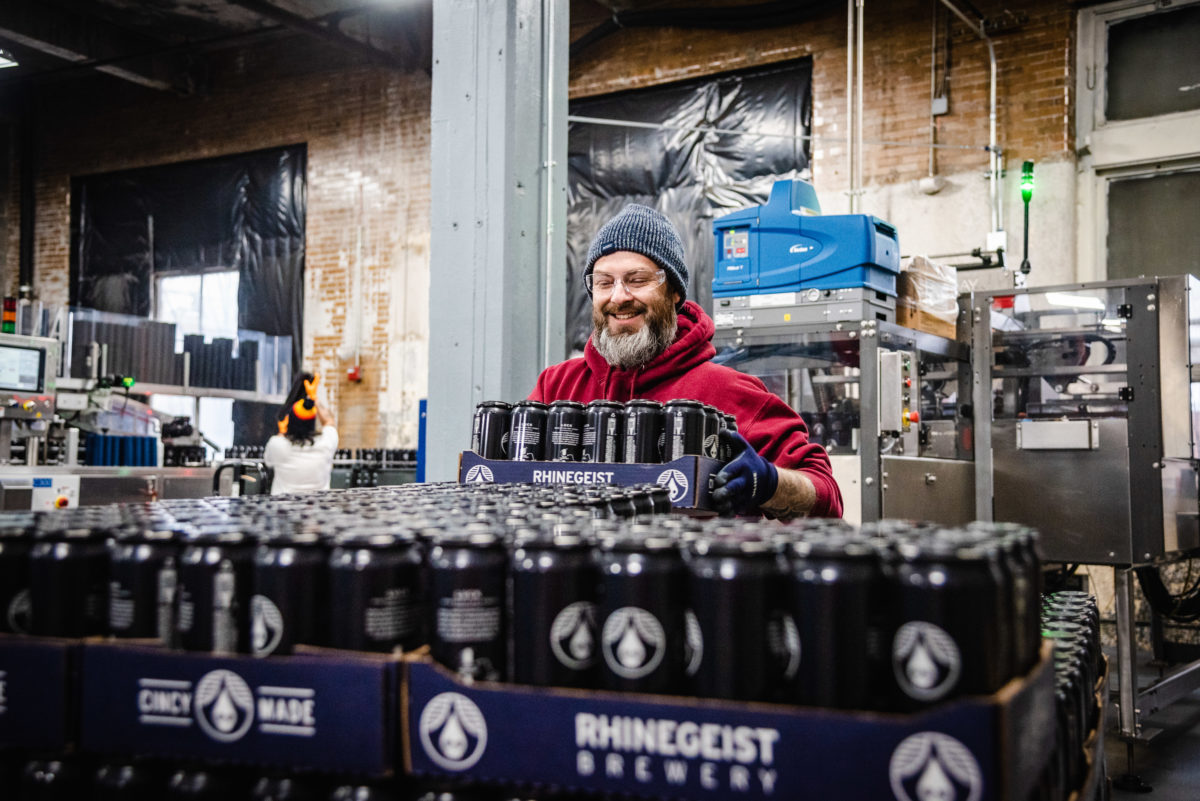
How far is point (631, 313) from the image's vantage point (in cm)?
314

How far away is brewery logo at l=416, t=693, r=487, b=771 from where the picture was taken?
3.61 feet

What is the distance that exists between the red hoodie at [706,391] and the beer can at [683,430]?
2.16 feet

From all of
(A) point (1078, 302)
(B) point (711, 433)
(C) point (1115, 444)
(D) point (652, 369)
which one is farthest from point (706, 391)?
(A) point (1078, 302)

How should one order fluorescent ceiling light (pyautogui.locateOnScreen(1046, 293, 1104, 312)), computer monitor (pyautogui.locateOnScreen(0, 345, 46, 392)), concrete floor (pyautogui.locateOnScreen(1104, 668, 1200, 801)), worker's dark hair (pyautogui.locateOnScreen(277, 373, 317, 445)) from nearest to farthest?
concrete floor (pyautogui.locateOnScreen(1104, 668, 1200, 801)) → fluorescent ceiling light (pyautogui.locateOnScreen(1046, 293, 1104, 312)) → computer monitor (pyautogui.locateOnScreen(0, 345, 46, 392)) → worker's dark hair (pyautogui.locateOnScreen(277, 373, 317, 445))

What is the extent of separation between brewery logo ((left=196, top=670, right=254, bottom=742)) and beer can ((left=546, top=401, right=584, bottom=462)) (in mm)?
1337

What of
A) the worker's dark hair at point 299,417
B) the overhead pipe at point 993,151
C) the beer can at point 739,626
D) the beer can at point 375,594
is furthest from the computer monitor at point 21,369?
the overhead pipe at point 993,151

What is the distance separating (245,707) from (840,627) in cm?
70

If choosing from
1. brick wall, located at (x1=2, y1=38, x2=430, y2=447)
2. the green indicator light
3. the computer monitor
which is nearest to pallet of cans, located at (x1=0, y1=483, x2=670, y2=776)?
the computer monitor

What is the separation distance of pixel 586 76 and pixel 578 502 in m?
8.84

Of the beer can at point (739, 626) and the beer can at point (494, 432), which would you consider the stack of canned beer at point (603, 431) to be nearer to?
the beer can at point (494, 432)

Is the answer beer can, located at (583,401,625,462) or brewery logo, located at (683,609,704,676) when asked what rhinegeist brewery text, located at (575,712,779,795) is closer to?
brewery logo, located at (683,609,704,676)

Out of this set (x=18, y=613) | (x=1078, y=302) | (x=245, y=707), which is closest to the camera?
(x=245, y=707)

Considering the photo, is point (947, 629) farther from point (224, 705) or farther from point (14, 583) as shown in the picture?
point (14, 583)

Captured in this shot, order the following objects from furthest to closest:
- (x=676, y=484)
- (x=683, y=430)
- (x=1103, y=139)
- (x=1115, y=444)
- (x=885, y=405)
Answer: (x=1103, y=139), (x=1115, y=444), (x=885, y=405), (x=683, y=430), (x=676, y=484)
